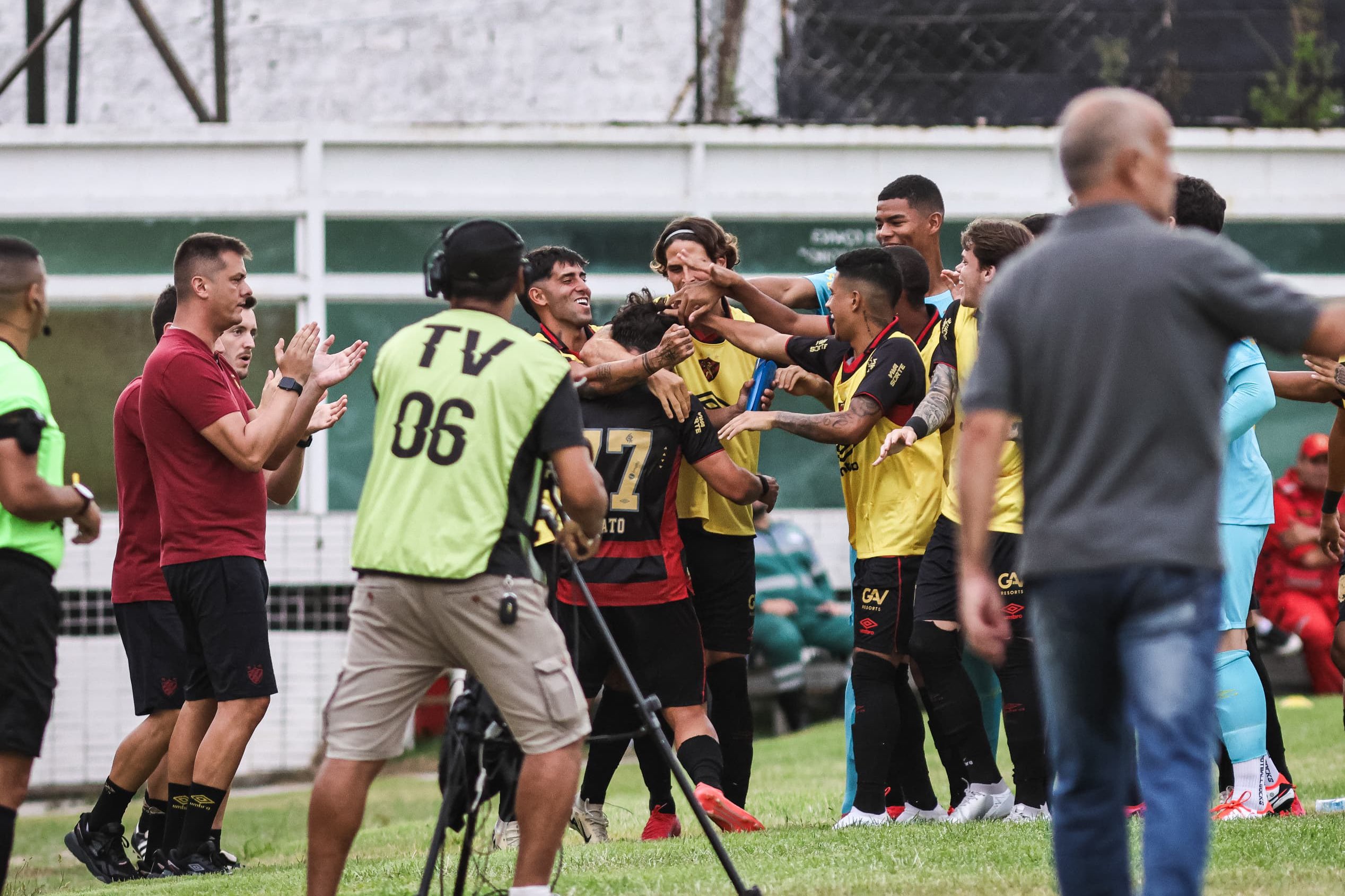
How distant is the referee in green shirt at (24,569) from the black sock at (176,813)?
146cm

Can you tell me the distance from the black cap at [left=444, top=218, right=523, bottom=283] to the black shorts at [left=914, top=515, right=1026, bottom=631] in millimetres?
2443

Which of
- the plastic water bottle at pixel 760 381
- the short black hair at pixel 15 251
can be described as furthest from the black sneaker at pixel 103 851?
the plastic water bottle at pixel 760 381

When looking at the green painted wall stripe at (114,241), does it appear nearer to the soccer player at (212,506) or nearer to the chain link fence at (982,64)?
the chain link fence at (982,64)

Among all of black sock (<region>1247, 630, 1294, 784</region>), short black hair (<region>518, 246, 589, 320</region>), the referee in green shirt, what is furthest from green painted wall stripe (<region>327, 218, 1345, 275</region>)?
the referee in green shirt

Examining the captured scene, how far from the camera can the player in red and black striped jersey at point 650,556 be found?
6.38 m

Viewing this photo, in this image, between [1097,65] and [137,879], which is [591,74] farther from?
[137,879]

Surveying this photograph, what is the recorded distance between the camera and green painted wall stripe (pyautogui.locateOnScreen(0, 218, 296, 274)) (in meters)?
13.0

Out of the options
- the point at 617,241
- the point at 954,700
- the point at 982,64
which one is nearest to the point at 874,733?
the point at 954,700

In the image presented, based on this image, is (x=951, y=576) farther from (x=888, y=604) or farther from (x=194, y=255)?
(x=194, y=255)

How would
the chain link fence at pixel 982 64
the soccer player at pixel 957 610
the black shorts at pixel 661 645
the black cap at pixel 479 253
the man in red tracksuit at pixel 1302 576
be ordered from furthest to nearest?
the chain link fence at pixel 982 64 → the man in red tracksuit at pixel 1302 576 → the black shorts at pixel 661 645 → the soccer player at pixel 957 610 → the black cap at pixel 479 253

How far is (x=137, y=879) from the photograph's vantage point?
21.5 ft

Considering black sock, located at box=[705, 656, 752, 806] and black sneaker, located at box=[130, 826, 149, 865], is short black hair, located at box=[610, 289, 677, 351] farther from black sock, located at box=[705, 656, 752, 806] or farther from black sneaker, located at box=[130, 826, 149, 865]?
black sneaker, located at box=[130, 826, 149, 865]

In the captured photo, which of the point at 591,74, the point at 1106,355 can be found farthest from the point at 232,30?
the point at 1106,355

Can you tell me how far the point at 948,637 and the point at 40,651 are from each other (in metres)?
3.34
